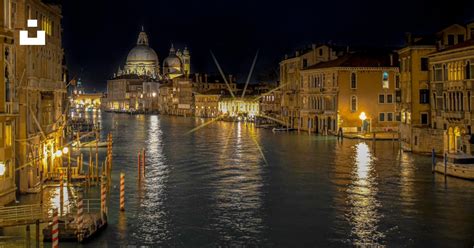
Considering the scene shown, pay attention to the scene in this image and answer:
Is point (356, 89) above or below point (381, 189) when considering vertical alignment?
above

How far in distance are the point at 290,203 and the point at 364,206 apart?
216 centimetres

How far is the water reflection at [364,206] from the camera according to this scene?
1570cm

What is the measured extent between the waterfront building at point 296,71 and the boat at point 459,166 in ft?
→ 104

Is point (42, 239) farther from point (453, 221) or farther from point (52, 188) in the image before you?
point (453, 221)

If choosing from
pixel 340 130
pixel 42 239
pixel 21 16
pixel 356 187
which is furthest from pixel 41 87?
pixel 340 130

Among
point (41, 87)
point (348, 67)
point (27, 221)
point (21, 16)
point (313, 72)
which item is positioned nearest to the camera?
point (27, 221)

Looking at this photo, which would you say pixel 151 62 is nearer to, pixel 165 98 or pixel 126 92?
pixel 126 92

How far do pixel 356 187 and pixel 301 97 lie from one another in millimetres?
33523

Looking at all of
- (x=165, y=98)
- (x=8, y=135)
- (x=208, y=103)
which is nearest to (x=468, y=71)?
(x=8, y=135)

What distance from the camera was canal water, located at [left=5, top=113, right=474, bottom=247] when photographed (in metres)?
15.6

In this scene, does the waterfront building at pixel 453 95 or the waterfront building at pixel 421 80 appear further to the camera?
the waterfront building at pixel 421 80

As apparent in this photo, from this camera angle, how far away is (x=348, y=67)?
157 ft

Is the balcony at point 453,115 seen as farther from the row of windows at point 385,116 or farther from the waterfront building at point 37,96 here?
the row of windows at point 385,116

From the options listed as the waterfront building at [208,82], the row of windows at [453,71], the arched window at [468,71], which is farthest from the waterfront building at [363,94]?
the waterfront building at [208,82]
